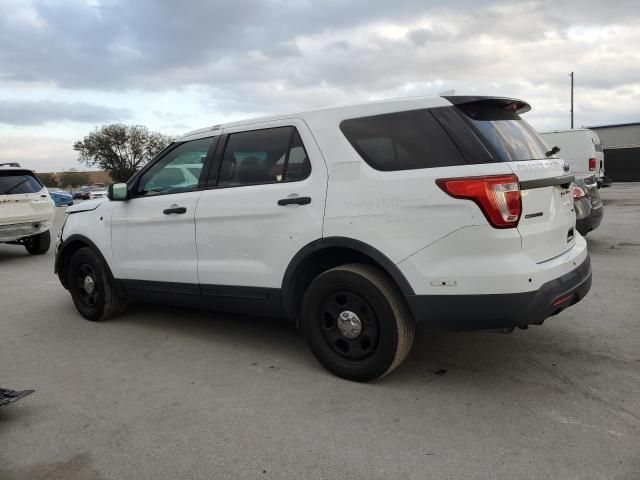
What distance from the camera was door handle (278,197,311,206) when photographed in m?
3.69

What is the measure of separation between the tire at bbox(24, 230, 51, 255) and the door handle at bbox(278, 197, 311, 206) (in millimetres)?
8910

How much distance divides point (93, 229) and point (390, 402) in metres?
3.51

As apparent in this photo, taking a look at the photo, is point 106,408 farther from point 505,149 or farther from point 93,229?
point 505,149

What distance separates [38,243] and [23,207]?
1.09 meters

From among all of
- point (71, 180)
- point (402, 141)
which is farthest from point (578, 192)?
point (71, 180)

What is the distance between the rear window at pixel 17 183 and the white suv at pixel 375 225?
7029 millimetres

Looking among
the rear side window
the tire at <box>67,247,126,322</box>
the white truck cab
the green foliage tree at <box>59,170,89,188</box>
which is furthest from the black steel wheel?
the green foliage tree at <box>59,170,89,188</box>

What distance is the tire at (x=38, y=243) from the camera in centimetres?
1098

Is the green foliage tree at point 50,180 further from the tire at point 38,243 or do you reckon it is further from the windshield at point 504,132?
the windshield at point 504,132

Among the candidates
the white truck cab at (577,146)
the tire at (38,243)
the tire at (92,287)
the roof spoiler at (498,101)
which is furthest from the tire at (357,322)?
the white truck cab at (577,146)

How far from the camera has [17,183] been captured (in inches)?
404

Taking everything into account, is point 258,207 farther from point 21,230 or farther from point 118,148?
point 118,148

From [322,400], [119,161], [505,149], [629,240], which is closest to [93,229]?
[322,400]

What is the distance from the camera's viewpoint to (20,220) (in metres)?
10.1
